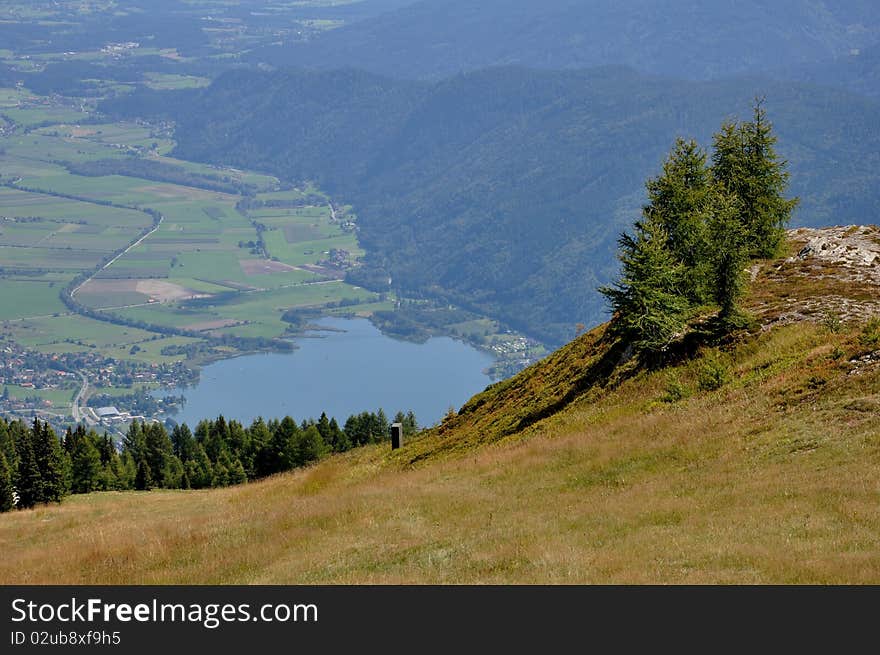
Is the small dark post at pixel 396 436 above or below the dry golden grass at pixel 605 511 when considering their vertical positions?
above

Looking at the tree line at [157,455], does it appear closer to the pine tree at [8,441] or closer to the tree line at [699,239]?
the pine tree at [8,441]

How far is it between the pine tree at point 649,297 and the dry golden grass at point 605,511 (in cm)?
230

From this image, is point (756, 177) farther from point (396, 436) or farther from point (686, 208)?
point (396, 436)

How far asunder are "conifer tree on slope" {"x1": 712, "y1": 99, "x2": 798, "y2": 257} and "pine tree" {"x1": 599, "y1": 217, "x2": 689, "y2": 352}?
10.8 m

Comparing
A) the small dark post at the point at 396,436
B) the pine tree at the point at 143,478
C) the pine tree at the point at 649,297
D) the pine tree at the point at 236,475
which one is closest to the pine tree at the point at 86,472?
the pine tree at the point at 143,478

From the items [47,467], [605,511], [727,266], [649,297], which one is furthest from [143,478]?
[605,511]

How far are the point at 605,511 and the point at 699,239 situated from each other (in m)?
23.8

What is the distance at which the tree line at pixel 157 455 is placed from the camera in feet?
239

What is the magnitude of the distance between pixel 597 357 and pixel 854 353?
58.4 ft

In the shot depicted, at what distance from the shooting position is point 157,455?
358 feet

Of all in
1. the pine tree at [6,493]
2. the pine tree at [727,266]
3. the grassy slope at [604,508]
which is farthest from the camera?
the pine tree at [6,493]

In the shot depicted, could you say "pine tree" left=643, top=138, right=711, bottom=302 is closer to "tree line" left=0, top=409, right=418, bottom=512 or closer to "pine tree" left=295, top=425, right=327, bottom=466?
"tree line" left=0, top=409, right=418, bottom=512
